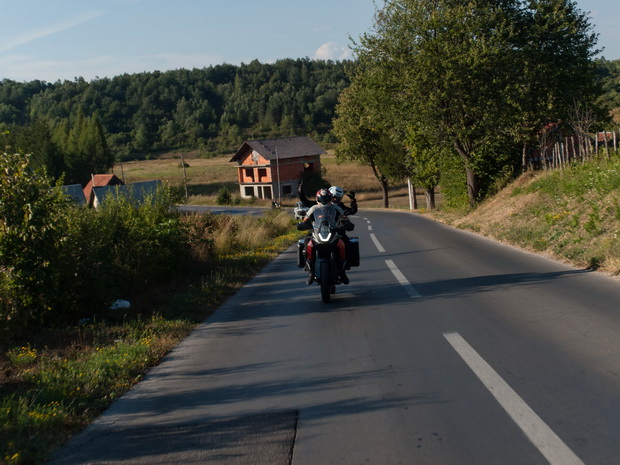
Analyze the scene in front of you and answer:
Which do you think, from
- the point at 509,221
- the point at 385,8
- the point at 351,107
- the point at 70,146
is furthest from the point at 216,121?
the point at 509,221

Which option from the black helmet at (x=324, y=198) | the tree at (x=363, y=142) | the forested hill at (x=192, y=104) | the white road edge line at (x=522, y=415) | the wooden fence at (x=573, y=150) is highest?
the forested hill at (x=192, y=104)

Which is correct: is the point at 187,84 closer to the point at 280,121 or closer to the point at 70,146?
the point at 280,121

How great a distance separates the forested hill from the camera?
140m

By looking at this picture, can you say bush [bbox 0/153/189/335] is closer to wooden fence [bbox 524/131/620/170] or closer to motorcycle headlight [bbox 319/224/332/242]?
motorcycle headlight [bbox 319/224/332/242]

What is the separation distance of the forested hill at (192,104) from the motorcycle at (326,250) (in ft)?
391

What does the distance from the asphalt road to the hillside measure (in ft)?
9.21

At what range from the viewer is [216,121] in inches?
5969

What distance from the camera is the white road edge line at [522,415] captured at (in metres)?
3.78

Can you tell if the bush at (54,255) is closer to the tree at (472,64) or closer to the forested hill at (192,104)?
the tree at (472,64)

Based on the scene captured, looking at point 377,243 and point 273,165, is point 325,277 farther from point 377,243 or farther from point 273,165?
point 273,165

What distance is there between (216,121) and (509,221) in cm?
13721

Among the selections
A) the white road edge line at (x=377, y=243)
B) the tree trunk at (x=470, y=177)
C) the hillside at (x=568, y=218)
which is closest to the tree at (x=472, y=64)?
the tree trunk at (x=470, y=177)

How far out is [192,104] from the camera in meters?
156

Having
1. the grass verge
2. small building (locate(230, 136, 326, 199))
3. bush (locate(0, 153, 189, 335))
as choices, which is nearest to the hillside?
the grass verge
